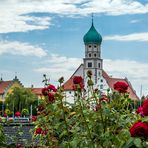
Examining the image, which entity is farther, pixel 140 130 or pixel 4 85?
pixel 4 85

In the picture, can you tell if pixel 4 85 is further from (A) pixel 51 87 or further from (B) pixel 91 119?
(B) pixel 91 119

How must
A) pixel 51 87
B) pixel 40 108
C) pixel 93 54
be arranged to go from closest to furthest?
pixel 51 87 < pixel 40 108 < pixel 93 54

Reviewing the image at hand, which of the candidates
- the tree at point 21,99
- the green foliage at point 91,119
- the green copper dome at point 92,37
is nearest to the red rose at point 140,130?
the green foliage at point 91,119

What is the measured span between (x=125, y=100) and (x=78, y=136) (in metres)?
0.88

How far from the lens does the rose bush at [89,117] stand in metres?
3.45

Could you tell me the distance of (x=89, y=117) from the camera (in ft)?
11.9

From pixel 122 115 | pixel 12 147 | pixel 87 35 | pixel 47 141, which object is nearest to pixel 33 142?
pixel 12 147

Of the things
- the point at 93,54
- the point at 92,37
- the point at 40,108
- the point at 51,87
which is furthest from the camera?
the point at 93,54

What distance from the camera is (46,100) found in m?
4.50

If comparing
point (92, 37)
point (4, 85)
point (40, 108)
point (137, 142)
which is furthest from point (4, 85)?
point (137, 142)

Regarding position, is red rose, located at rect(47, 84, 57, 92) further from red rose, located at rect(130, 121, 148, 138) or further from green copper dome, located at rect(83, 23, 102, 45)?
green copper dome, located at rect(83, 23, 102, 45)

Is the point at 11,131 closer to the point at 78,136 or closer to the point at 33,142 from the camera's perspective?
the point at 33,142

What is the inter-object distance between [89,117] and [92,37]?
274 feet

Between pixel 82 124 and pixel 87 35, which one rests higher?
Answer: pixel 87 35
